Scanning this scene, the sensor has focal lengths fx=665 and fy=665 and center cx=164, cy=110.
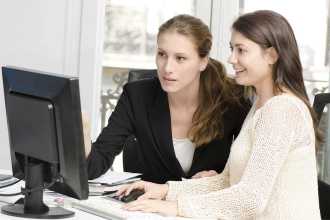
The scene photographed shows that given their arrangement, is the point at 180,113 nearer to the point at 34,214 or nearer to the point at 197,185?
the point at 197,185

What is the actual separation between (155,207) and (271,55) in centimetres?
63

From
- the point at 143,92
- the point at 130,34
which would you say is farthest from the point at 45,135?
the point at 130,34

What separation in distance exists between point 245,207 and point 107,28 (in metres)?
2.36

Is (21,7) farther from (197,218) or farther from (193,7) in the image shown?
(197,218)

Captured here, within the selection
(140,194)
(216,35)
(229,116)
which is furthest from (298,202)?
(216,35)

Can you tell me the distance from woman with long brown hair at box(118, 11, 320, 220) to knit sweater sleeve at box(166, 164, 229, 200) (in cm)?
14

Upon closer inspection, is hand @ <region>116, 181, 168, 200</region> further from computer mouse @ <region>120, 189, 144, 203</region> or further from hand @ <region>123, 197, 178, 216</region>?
hand @ <region>123, 197, 178, 216</region>

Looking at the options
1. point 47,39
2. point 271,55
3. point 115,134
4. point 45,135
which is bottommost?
point 115,134

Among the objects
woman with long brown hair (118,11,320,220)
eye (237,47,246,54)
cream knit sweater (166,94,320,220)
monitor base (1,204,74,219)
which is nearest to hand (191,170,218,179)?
woman with long brown hair (118,11,320,220)

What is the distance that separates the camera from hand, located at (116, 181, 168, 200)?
2193 millimetres

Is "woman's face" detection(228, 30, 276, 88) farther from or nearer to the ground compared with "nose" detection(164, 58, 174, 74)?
farther from the ground

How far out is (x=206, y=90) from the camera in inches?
105

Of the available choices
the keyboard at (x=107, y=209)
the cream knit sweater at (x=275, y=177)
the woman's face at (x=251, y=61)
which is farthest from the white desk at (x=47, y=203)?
the woman's face at (x=251, y=61)

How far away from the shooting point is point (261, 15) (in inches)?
86.2
